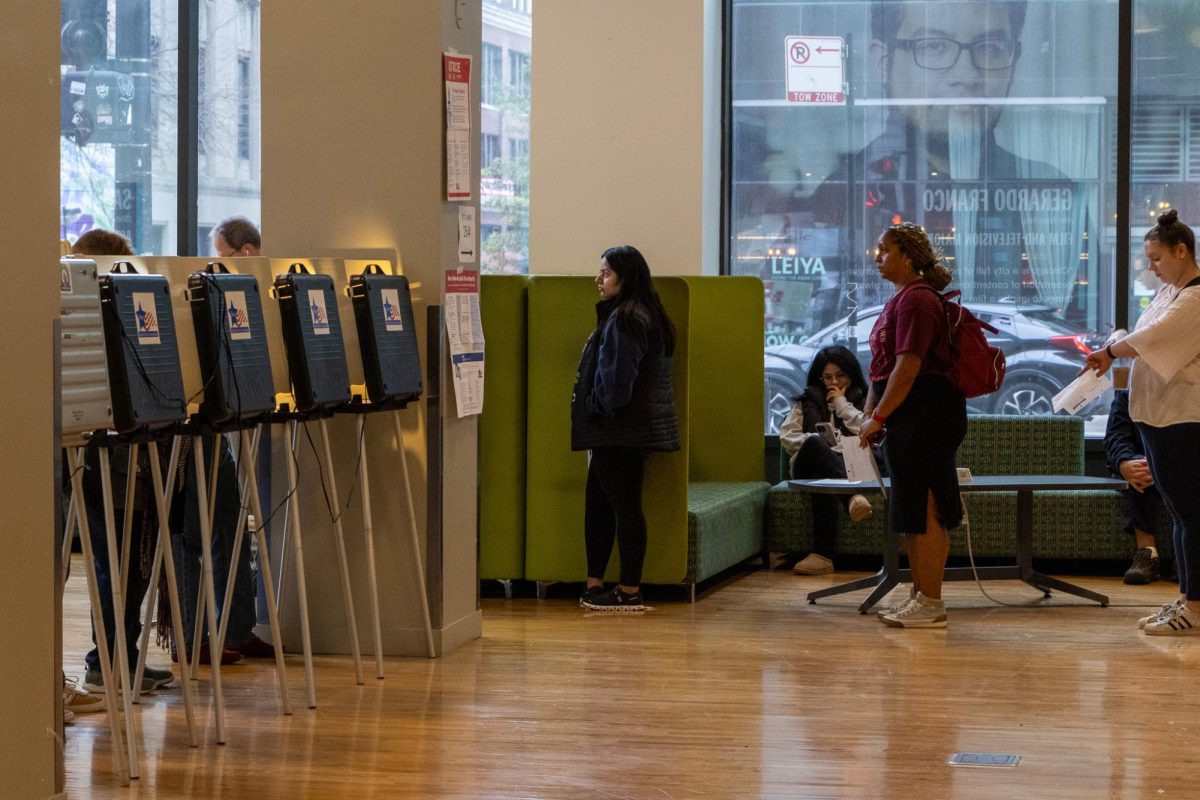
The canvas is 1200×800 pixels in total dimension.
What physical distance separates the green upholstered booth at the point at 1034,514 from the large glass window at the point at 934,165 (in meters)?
0.71

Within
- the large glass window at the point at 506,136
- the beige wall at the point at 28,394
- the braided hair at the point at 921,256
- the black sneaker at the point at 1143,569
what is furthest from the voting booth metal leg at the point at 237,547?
the large glass window at the point at 506,136

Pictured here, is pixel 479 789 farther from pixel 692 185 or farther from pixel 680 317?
pixel 692 185

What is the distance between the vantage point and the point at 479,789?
13.2ft

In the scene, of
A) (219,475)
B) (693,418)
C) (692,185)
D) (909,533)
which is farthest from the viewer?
(692,185)

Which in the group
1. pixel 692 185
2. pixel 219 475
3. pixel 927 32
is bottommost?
pixel 219 475

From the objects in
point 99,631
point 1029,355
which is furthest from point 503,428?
point 1029,355

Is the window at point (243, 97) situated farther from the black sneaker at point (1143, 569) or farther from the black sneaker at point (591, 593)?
the black sneaker at point (1143, 569)

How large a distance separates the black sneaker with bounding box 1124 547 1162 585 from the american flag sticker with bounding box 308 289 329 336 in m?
4.32

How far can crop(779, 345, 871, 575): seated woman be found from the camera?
792 cm

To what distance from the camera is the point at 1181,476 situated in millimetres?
6012

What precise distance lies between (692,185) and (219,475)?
13.4 feet

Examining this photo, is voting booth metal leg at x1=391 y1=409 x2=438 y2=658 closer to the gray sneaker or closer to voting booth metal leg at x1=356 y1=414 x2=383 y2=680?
voting booth metal leg at x1=356 y1=414 x2=383 y2=680

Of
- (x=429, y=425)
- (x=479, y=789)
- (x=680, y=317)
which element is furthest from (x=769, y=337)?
(x=479, y=789)

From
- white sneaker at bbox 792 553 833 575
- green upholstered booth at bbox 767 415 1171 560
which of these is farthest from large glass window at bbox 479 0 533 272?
white sneaker at bbox 792 553 833 575
